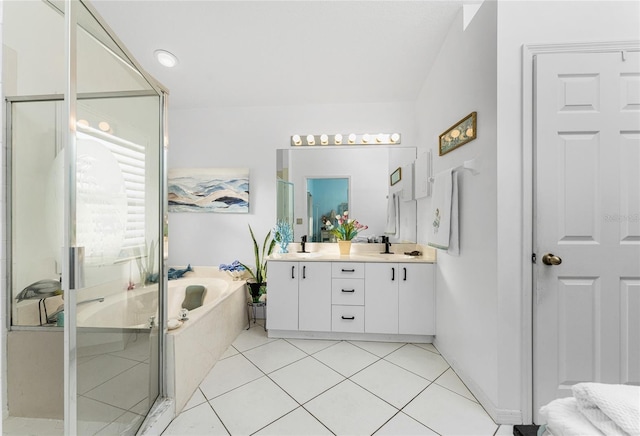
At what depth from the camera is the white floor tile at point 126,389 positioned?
3.38ft

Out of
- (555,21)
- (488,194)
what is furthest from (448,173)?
(555,21)

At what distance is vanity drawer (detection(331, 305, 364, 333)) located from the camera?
2250 millimetres

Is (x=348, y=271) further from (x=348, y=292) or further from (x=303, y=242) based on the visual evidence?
(x=303, y=242)

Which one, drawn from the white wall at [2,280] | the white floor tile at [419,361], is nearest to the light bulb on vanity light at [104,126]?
the white wall at [2,280]

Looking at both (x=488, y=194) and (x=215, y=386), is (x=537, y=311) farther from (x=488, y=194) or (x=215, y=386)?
(x=215, y=386)

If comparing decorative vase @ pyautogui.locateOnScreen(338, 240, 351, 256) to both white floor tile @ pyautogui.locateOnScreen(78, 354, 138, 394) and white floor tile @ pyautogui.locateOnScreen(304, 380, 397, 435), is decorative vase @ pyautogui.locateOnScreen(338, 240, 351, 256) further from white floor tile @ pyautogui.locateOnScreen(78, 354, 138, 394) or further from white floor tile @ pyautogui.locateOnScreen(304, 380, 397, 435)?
white floor tile @ pyautogui.locateOnScreen(78, 354, 138, 394)

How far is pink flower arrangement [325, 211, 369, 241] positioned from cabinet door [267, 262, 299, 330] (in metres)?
0.63

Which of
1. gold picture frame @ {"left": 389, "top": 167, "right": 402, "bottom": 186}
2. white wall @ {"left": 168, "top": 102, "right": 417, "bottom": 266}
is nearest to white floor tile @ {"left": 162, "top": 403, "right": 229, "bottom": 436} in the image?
white wall @ {"left": 168, "top": 102, "right": 417, "bottom": 266}

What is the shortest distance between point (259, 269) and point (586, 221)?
2.51 m

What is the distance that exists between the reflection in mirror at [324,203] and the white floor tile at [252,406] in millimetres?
1494

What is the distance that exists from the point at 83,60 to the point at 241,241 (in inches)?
85.9

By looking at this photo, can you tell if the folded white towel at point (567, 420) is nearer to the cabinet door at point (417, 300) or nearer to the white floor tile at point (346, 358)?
the white floor tile at point (346, 358)

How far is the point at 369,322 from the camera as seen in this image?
2.24m

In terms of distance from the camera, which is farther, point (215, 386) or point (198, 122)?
point (198, 122)
